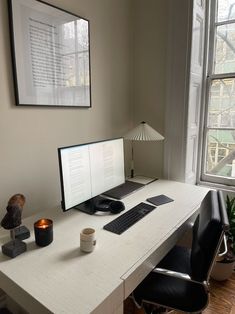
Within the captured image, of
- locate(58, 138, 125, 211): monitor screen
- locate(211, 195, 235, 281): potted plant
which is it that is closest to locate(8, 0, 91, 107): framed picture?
locate(58, 138, 125, 211): monitor screen

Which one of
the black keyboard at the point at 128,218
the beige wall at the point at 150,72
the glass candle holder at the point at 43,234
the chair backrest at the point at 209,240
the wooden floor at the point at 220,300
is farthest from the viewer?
the beige wall at the point at 150,72

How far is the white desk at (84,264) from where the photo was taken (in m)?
Answer: 0.78

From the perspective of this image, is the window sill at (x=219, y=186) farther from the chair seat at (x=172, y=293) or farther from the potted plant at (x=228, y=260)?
the chair seat at (x=172, y=293)

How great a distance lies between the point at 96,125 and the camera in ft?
6.07

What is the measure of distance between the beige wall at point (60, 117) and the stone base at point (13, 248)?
1.15 feet

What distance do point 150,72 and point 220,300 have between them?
72.6 inches

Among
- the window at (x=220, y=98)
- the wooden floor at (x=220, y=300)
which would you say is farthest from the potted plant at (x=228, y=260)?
the window at (x=220, y=98)

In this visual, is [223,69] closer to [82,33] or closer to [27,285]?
[82,33]

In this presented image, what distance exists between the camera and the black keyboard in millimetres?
1218

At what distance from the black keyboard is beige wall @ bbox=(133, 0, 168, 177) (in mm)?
776

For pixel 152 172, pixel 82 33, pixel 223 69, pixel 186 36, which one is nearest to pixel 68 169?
pixel 82 33

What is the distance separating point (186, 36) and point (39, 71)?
1.16m

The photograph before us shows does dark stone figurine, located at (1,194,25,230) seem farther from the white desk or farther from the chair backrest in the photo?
the chair backrest

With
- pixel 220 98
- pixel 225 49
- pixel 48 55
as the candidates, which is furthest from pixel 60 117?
pixel 225 49
